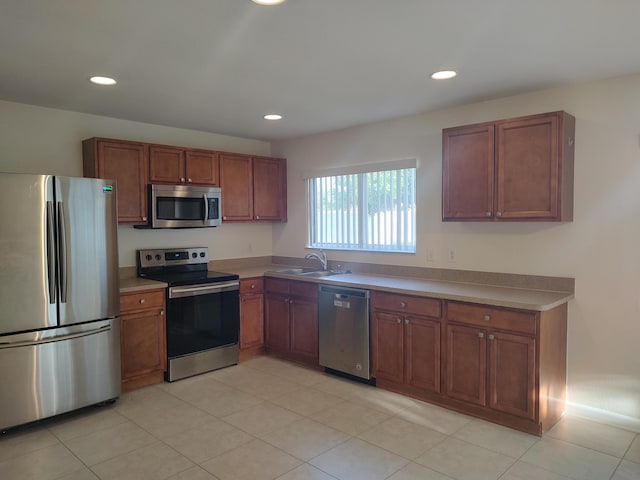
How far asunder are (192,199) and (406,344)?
246cm

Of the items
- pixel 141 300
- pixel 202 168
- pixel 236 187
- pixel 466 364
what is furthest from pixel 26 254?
pixel 466 364

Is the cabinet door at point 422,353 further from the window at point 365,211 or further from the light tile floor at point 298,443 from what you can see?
the window at point 365,211

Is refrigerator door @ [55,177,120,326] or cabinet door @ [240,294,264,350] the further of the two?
cabinet door @ [240,294,264,350]

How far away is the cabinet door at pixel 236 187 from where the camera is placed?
4801 mm

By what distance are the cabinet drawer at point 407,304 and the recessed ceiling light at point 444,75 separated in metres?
1.59

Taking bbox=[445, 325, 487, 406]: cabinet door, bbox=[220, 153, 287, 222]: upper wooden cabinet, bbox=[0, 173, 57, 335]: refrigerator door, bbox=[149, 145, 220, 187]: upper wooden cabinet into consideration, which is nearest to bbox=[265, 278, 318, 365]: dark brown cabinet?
bbox=[220, 153, 287, 222]: upper wooden cabinet

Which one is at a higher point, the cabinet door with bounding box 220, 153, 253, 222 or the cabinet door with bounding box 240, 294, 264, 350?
the cabinet door with bounding box 220, 153, 253, 222

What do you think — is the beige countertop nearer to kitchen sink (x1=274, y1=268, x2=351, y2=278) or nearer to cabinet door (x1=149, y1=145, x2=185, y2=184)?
kitchen sink (x1=274, y1=268, x2=351, y2=278)

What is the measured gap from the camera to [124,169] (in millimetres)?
4008

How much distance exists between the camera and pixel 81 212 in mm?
3283

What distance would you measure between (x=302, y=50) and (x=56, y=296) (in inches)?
92.8

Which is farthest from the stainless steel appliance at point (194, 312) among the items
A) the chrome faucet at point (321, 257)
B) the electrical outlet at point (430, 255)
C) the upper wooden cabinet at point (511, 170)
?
the upper wooden cabinet at point (511, 170)

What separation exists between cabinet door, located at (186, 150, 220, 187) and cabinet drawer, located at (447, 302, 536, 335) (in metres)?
2.69

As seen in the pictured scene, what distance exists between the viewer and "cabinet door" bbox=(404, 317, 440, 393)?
11.3 ft
